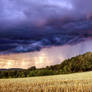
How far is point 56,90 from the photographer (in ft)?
28.0

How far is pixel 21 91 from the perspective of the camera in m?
8.34

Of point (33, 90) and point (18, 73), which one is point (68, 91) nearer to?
point (33, 90)

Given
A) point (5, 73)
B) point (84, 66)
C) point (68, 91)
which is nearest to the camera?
point (68, 91)

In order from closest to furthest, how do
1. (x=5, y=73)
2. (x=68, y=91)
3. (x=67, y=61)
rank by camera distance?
(x=68, y=91) → (x=5, y=73) → (x=67, y=61)

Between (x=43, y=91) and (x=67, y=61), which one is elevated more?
(x=67, y=61)

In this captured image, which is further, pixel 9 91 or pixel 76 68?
pixel 76 68

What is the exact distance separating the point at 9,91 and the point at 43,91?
63.6 inches

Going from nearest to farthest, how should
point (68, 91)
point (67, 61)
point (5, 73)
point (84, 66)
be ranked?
point (68, 91), point (5, 73), point (84, 66), point (67, 61)

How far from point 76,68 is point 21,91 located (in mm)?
88586

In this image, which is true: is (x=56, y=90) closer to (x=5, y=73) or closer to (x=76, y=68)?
(x=5, y=73)

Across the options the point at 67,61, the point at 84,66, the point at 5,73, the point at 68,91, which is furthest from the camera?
the point at 67,61

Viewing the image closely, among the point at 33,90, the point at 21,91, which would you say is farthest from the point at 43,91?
the point at 21,91

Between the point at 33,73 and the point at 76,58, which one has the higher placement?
the point at 76,58

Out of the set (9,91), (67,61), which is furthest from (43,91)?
(67,61)
